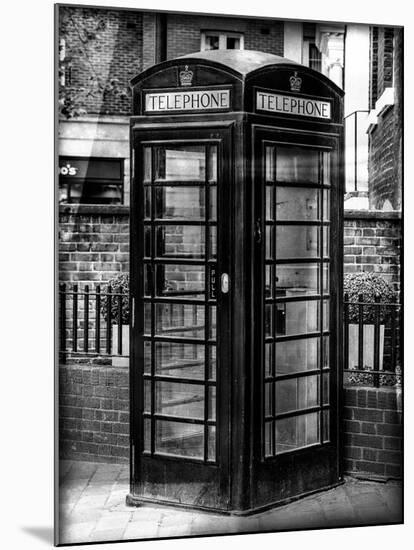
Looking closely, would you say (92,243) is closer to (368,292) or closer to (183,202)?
(183,202)

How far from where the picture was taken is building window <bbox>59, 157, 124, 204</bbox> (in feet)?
18.4

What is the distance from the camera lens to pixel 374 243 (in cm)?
614

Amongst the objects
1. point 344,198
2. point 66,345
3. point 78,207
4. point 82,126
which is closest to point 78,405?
point 66,345

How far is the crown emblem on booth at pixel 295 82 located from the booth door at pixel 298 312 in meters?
0.27

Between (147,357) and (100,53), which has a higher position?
(100,53)

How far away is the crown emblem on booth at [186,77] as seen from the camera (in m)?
5.67

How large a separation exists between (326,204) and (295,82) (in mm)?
725

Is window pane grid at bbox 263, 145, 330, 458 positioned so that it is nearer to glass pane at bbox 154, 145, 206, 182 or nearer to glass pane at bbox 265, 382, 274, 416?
glass pane at bbox 265, 382, 274, 416

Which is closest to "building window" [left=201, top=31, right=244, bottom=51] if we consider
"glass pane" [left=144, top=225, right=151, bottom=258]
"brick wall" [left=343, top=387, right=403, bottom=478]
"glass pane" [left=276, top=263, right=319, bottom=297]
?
"glass pane" [left=144, top=225, right=151, bottom=258]

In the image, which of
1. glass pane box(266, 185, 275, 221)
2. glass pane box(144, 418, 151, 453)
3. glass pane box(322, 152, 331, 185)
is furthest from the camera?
glass pane box(322, 152, 331, 185)

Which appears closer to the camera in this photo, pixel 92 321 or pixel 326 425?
pixel 92 321

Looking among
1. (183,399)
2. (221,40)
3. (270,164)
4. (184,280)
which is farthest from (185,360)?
(221,40)

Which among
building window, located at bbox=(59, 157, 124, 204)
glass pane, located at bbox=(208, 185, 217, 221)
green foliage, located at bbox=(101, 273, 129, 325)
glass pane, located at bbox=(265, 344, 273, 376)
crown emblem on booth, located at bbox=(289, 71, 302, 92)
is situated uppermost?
crown emblem on booth, located at bbox=(289, 71, 302, 92)

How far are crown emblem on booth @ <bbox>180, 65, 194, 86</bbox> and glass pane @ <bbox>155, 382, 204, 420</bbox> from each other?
1676 mm
